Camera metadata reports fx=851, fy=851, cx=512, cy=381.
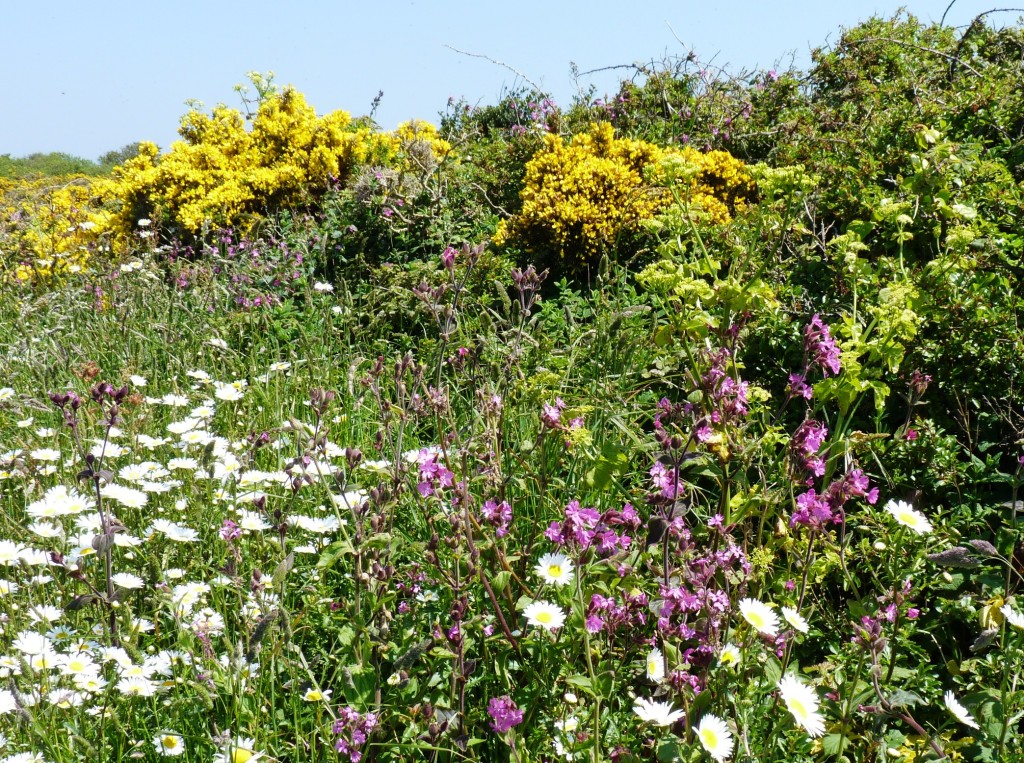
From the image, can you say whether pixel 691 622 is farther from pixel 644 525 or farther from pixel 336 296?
pixel 336 296

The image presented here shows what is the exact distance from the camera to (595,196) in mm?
5285

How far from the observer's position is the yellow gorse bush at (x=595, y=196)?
5.20 m

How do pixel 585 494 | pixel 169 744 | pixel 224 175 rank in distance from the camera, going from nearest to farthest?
pixel 169 744, pixel 585 494, pixel 224 175

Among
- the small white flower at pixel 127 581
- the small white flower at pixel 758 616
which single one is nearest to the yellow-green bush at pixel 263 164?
the small white flower at pixel 127 581

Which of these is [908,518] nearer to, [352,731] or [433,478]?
[433,478]

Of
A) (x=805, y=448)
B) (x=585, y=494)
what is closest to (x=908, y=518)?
(x=805, y=448)

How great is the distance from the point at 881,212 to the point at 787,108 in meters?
3.86

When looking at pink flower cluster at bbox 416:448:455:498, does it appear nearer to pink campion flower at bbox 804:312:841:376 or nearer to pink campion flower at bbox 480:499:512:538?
pink campion flower at bbox 480:499:512:538

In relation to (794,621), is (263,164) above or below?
above

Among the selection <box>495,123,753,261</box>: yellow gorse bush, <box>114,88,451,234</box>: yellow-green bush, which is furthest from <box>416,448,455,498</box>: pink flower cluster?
<box>114,88,451,234</box>: yellow-green bush

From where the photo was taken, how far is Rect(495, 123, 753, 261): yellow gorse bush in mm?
5203

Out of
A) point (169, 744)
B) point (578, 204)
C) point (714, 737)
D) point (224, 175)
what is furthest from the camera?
point (224, 175)

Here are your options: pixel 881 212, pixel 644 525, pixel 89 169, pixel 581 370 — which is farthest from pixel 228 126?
pixel 89 169

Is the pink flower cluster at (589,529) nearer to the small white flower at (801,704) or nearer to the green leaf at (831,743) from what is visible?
the small white flower at (801,704)
